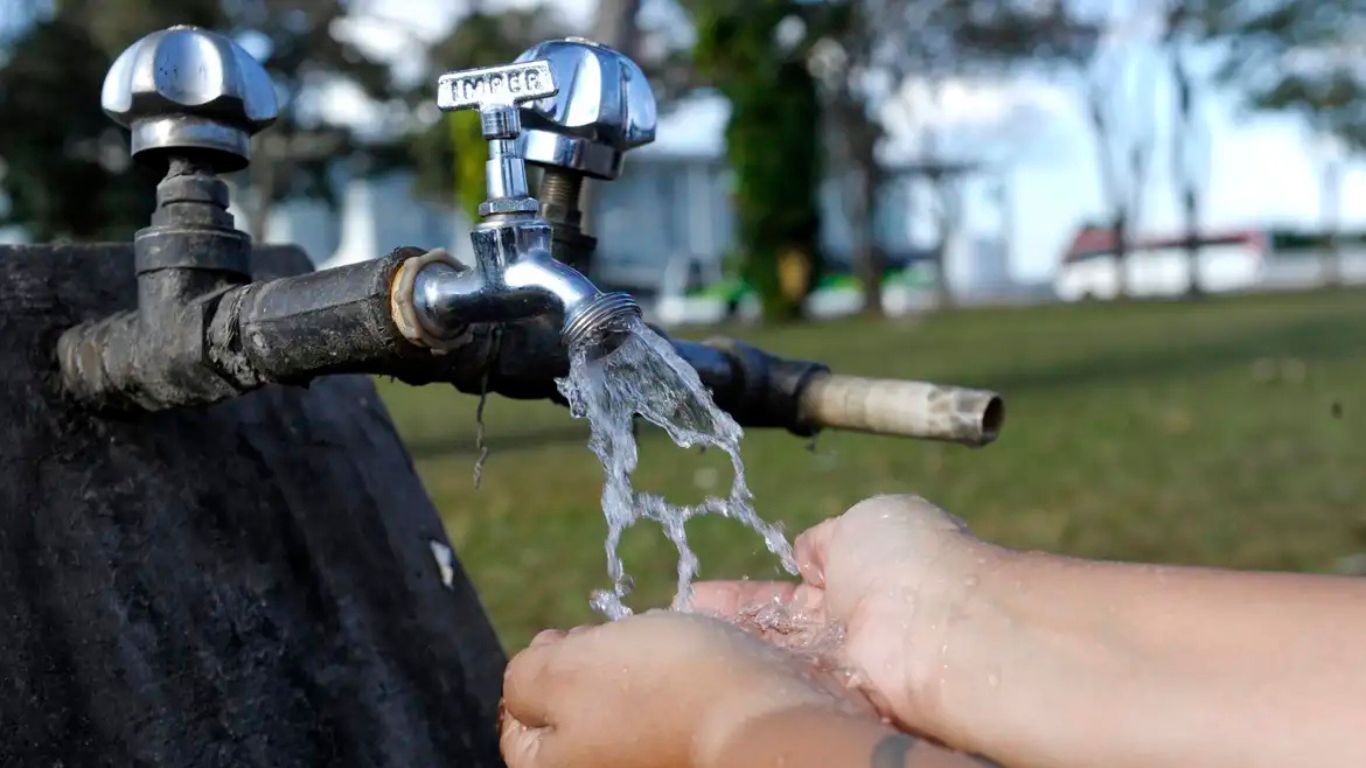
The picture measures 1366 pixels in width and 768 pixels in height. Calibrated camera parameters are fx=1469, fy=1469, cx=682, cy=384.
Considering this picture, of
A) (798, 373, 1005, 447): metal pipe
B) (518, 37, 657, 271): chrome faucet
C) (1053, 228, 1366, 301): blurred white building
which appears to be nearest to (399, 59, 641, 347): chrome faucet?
(518, 37, 657, 271): chrome faucet

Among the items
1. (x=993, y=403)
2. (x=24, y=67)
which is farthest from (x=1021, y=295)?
(x=993, y=403)

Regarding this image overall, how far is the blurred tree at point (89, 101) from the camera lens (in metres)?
19.9

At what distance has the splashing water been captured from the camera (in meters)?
0.98

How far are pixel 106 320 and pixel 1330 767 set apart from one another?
3.03ft

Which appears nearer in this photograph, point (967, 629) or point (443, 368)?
point (967, 629)

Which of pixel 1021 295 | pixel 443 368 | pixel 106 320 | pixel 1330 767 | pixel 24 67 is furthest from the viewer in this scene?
pixel 1021 295

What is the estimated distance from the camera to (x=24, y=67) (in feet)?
64.7

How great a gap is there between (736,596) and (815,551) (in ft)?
0.23

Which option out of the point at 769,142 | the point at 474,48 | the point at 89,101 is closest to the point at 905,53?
the point at 769,142

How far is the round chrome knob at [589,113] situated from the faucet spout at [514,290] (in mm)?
164

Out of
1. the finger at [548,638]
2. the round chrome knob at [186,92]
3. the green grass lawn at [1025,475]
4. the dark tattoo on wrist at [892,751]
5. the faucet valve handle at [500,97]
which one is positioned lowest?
the green grass lawn at [1025,475]

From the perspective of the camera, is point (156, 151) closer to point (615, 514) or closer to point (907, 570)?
point (615, 514)

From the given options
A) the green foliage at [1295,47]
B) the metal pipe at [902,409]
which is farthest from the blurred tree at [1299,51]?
the metal pipe at [902,409]

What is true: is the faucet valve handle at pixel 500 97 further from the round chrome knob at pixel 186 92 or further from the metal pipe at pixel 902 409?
the metal pipe at pixel 902 409
